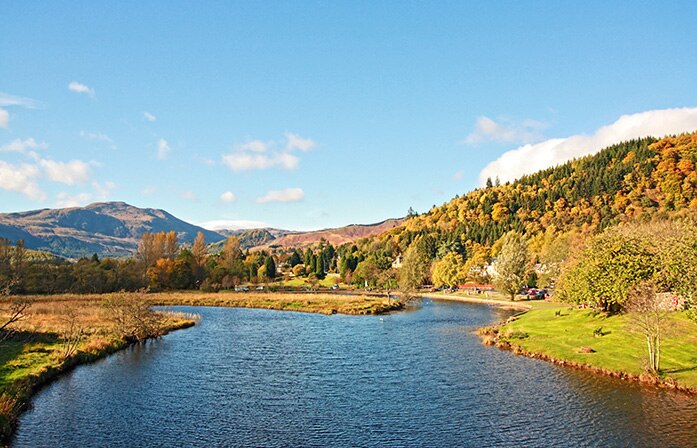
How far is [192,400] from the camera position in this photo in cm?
3597

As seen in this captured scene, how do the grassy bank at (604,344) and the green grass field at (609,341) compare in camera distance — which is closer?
the grassy bank at (604,344)

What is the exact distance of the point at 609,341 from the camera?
165ft

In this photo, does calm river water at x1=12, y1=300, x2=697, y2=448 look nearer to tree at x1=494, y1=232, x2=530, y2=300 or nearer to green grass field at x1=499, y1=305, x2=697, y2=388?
green grass field at x1=499, y1=305, x2=697, y2=388

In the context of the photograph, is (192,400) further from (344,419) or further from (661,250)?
(661,250)

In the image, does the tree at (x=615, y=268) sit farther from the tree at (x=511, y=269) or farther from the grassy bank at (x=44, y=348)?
the tree at (x=511, y=269)

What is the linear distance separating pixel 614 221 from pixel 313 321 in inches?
5430

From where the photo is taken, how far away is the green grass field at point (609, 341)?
135 ft

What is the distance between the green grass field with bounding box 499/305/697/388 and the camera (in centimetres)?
4108

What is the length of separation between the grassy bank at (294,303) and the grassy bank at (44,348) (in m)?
37.2

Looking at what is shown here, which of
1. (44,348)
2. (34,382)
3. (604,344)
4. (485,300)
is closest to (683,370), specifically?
(604,344)

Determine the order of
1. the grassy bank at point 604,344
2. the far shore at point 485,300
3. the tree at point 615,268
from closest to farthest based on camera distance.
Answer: the grassy bank at point 604,344, the tree at point 615,268, the far shore at point 485,300

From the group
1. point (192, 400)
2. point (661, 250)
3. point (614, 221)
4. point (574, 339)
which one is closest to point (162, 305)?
point (192, 400)

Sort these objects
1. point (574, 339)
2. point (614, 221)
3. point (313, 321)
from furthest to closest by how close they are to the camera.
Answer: point (614, 221)
point (313, 321)
point (574, 339)

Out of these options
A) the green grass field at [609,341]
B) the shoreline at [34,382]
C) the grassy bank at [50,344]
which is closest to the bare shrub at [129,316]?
the grassy bank at [50,344]
